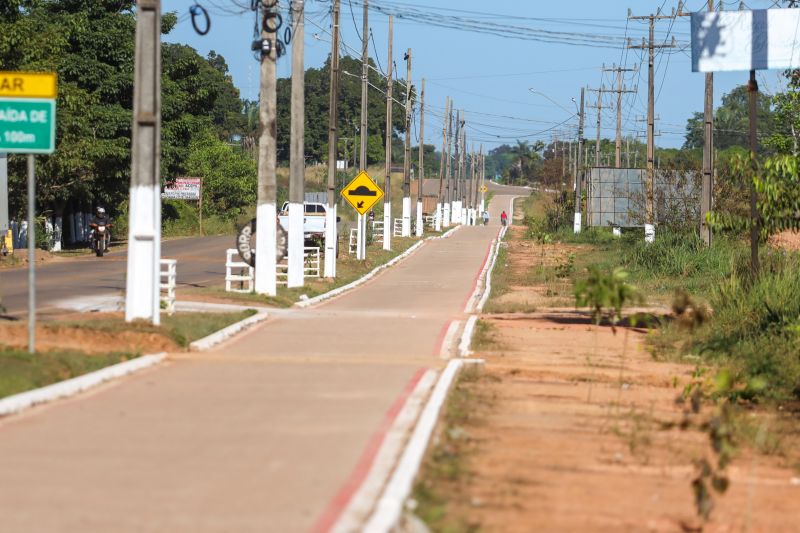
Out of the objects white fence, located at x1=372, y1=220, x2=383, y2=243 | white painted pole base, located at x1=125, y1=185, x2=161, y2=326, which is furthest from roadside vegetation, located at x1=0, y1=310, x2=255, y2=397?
white fence, located at x1=372, y1=220, x2=383, y2=243

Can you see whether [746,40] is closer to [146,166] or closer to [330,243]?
[146,166]

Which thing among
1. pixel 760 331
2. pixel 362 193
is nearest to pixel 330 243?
pixel 362 193

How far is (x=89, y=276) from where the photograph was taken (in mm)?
34250

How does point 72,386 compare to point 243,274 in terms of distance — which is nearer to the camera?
point 72,386

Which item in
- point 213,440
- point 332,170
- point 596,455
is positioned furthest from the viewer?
point 332,170

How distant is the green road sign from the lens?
14.4 metres

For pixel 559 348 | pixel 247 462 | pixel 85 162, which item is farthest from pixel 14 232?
pixel 247 462

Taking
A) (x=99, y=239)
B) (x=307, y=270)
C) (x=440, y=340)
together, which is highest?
(x=99, y=239)

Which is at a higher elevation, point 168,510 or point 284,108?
point 284,108

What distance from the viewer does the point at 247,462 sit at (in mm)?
9266

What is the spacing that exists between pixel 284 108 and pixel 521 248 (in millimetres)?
77243

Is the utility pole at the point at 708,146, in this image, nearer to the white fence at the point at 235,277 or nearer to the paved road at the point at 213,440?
the white fence at the point at 235,277

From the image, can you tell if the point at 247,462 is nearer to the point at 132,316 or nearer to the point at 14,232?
the point at 132,316

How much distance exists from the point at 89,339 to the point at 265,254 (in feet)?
→ 36.3
